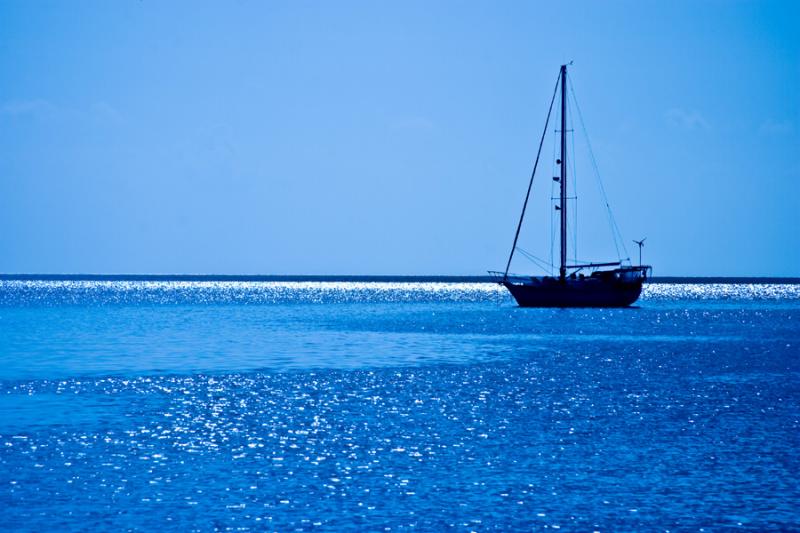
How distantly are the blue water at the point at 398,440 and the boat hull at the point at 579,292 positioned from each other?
39027 mm

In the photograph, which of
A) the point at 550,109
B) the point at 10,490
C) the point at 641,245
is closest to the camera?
the point at 10,490

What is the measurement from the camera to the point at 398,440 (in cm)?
2514

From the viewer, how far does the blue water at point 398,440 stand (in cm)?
1788

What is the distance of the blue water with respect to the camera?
17.9 meters

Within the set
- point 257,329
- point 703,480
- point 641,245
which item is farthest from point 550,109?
point 703,480

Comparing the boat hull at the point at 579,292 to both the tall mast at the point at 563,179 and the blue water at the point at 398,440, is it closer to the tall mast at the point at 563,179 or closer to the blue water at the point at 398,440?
the tall mast at the point at 563,179

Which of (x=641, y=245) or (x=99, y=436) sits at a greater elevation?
(x=641, y=245)

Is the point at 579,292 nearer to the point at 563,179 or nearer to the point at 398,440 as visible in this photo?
the point at 563,179

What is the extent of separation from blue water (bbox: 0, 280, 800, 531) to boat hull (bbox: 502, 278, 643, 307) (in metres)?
39.0

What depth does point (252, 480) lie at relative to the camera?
2030 centimetres

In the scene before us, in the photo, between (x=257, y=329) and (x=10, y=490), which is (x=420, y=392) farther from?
(x=257, y=329)

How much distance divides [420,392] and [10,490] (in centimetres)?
1830

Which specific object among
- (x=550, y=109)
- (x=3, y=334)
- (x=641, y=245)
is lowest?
(x=3, y=334)

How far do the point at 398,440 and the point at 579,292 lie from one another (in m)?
70.9
